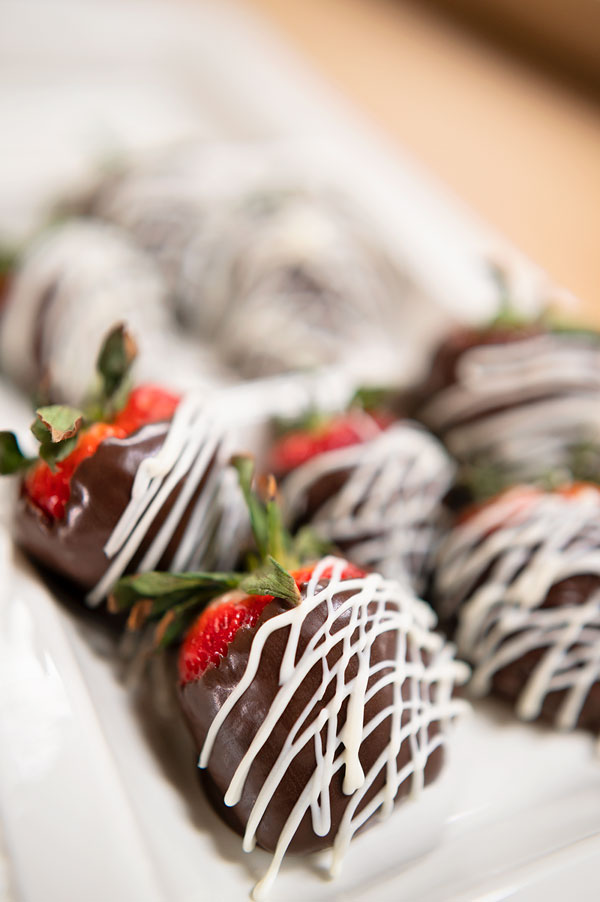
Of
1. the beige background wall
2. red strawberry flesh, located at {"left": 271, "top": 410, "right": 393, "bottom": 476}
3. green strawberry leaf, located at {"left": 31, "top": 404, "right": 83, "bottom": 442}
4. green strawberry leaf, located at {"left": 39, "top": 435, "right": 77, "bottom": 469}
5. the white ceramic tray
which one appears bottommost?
the white ceramic tray

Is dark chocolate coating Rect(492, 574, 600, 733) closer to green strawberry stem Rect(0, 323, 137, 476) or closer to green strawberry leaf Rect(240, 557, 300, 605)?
green strawberry leaf Rect(240, 557, 300, 605)

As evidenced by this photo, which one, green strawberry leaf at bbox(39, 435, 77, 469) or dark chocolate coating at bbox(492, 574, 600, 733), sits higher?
green strawberry leaf at bbox(39, 435, 77, 469)

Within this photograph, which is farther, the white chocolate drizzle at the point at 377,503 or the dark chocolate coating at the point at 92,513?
the white chocolate drizzle at the point at 377,503

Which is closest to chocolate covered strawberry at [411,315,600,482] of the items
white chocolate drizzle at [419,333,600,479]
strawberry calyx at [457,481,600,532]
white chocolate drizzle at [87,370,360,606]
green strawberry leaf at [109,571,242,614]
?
white chocolate drizzle at [419,333,600,479]

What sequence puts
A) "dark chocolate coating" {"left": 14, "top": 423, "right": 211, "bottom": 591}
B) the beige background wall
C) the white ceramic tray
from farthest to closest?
the beige background wall, "dark chocolate coating" {"left": 14, "top": 423, "right": 211, "bottom": 591}, the white ceramic tray

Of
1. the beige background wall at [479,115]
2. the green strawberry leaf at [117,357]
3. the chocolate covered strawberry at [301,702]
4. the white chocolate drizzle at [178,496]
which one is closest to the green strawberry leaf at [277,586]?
the chocolate covered strawberry at [301,702]

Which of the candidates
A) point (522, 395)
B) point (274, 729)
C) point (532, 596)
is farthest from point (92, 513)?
point (522, 395)

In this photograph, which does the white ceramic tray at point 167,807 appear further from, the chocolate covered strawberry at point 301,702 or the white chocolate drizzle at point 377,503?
the white chocolate drizzle at point 377,503
